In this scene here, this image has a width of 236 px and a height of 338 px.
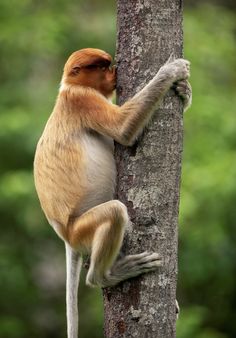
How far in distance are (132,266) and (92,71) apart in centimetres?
127

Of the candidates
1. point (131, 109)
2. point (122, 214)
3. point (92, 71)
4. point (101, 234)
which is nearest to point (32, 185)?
point (92, 71)

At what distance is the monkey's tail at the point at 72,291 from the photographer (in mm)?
5195

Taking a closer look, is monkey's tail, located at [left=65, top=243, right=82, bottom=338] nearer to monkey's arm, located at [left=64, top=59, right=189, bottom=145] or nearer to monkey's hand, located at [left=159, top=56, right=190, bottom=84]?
monkey's arm, located at [left=64, top=59, right=189, bottom=145]

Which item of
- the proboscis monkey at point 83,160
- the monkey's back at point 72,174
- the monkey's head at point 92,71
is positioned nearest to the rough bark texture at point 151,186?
the proboscis monkey at point 83,160

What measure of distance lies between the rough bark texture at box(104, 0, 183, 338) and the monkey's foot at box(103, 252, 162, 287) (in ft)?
0.13

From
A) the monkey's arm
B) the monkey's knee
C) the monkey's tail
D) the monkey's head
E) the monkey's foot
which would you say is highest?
the monkey's head

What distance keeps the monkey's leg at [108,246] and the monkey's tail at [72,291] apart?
0.30 metres

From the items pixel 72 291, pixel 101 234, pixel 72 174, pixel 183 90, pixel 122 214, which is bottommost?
pixel 72 291

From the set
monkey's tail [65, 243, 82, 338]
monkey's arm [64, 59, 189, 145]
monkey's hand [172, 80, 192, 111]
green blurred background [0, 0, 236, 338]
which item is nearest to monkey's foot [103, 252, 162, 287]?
monkey's tail [65, 243, 82, 338]

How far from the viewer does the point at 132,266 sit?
184 inches

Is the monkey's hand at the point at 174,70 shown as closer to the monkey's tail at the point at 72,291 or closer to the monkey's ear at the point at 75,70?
the monkey's ear at the point at 75,70

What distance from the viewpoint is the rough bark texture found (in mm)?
4672

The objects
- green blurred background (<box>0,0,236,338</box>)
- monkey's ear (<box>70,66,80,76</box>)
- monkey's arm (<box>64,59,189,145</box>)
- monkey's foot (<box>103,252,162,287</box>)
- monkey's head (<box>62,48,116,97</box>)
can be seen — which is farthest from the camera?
green blurred background (<box>0,0,236,338</box>)

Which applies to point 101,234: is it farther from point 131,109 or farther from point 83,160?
point 131,109
